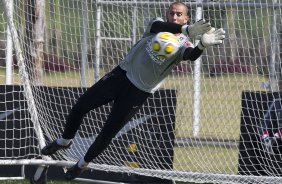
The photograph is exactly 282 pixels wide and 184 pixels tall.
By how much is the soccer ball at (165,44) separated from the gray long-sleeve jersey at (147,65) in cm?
8

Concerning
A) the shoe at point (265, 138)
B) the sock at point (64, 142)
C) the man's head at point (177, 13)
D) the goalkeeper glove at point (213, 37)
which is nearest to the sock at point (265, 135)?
the shoe at point (265, 138)

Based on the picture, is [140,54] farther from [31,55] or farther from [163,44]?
[31,55]

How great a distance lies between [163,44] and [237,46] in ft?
8.18

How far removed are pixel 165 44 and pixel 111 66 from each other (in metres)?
2.60

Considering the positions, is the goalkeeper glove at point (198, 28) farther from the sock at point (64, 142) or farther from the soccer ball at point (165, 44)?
the sock at point (64, 142)

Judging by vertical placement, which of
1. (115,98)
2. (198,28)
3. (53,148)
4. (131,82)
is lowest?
(53,148)

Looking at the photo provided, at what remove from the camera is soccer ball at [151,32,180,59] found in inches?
294

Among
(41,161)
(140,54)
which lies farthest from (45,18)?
(140,54)

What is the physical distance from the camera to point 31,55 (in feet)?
32.0

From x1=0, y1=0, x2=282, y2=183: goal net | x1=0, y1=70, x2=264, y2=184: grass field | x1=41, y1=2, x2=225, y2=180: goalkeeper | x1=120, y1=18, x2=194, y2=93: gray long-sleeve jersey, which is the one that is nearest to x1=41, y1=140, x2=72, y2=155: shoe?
x1=41, y1=2, x2=225, y2=180: goalkeeper

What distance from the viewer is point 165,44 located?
24.5 feet

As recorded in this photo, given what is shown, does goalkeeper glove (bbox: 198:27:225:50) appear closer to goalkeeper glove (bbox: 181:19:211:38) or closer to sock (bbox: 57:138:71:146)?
goalkeeper glove (bbox: 181:19:211:38)

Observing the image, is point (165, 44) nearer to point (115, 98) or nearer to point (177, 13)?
point (177, 13)

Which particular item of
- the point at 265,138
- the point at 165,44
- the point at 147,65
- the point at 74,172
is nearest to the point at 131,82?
the point at 147,65
